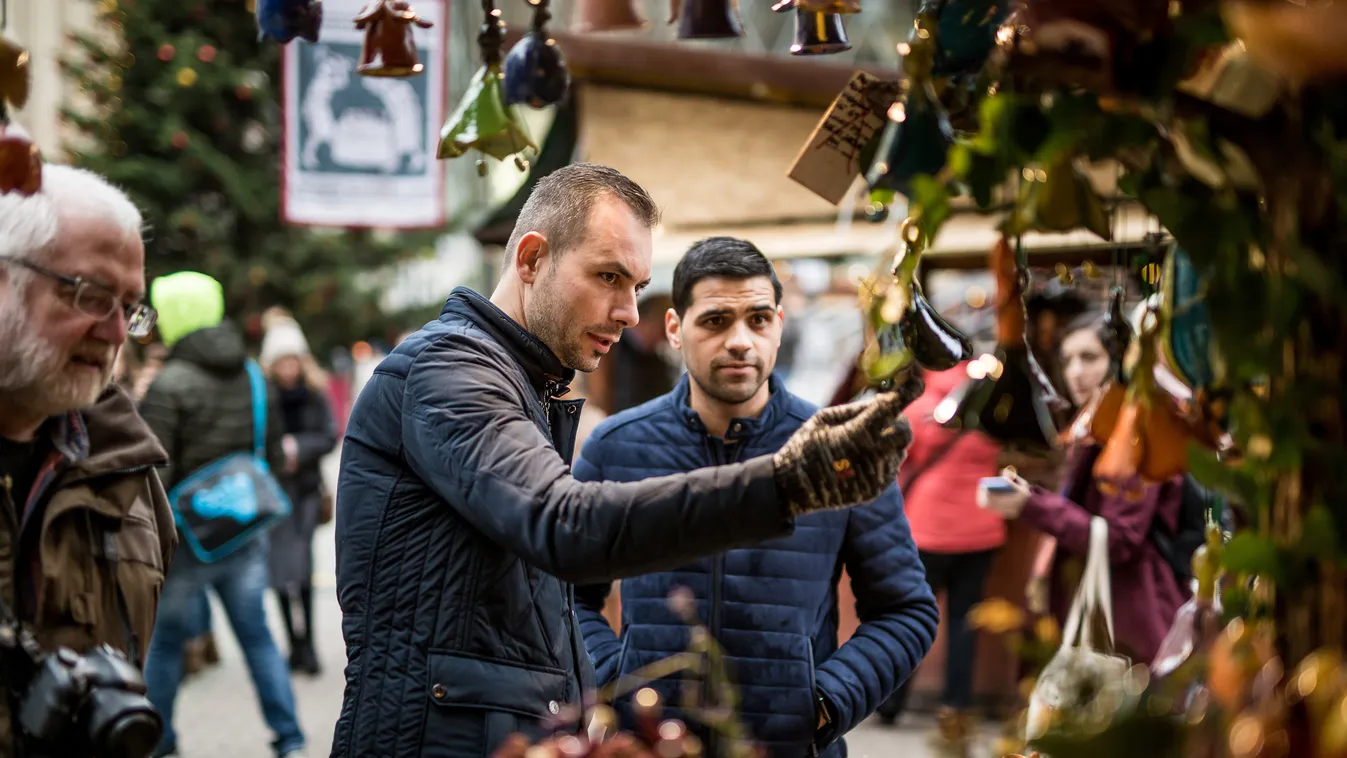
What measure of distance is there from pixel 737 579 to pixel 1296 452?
1911 millimetres

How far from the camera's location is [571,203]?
258 cm

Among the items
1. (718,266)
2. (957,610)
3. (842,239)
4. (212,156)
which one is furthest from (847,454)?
(212,156)

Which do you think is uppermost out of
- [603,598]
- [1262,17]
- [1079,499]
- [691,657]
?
[1262,17]

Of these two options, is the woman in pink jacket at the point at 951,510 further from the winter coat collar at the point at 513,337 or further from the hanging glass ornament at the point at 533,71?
the winter coat collar at the point at 513,337

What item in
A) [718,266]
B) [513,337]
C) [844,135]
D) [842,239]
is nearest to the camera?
[844,135]

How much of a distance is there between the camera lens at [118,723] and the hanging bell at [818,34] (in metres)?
1.75

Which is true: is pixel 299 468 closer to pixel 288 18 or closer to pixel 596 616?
pixel 596 616

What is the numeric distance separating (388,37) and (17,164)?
156cm

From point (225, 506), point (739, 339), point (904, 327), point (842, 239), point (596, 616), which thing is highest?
point (904, 327)

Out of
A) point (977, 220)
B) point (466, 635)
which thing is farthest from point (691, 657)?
point (977, 220)

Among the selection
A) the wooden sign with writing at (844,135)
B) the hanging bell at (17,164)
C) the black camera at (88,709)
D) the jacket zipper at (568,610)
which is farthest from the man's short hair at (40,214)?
the wooden sign with writing at (844,135)

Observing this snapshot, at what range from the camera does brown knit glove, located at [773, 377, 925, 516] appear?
6.03 feet

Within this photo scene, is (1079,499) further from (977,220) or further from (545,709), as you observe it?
(545,709)

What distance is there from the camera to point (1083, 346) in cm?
554
